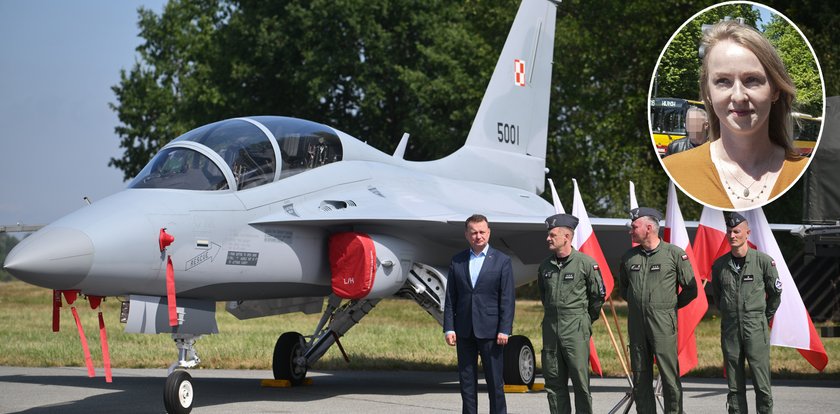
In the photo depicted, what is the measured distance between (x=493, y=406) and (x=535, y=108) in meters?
7.97

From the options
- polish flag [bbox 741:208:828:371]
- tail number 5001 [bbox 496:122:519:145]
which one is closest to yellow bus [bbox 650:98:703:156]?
polish flag [bbox 741:208:828:371]

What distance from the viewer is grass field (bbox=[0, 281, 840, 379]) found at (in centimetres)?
1566

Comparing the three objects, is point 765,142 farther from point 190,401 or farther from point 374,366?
point 374,366

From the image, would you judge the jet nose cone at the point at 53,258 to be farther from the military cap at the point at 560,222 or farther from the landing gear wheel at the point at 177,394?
the military cap at the point at 560,222

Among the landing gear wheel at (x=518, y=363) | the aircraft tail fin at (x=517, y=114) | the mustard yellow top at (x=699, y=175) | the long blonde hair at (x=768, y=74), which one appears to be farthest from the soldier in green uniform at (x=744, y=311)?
the aircraft tail fin at (x=517, y=114)

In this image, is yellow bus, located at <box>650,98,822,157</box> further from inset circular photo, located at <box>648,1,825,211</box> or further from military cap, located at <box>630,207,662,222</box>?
military cap, located at <box>630,207,662,222</box>

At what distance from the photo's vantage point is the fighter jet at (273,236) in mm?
9336

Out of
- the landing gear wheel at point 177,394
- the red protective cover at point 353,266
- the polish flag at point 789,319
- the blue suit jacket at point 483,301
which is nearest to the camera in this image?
the blue suit jacket at point 483,301

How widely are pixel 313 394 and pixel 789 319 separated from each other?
497 cm

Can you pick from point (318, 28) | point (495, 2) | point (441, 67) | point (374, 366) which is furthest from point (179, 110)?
point (374, 366)

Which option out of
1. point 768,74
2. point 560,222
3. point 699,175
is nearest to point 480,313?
point 560,222

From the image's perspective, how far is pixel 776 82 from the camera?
6.60 meters

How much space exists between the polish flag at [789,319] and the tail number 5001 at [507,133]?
541cm

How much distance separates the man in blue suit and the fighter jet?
2415 mm
